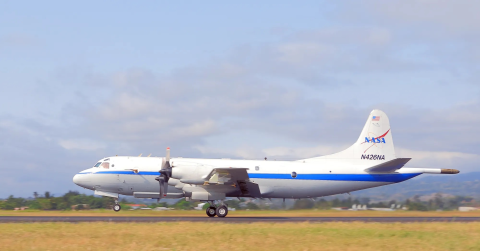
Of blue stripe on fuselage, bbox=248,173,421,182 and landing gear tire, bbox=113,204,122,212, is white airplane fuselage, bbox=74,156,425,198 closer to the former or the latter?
blue stripe on fuselage, bbox=248,173,421,182

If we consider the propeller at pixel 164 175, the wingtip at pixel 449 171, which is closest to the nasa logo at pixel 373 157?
the wingtip at pixel 449 171

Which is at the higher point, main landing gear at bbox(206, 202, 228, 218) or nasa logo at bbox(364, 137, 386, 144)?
nasa logo at bbox(364, 137, 386, 144)

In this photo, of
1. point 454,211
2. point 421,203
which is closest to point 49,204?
point 421,203

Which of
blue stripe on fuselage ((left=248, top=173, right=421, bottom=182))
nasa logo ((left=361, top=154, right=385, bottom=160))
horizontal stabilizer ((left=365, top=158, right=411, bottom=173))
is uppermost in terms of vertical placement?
nasa logo ((left=361, top=154, right=385, bottom=160))

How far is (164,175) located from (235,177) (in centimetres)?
378

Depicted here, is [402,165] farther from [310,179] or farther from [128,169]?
[128,169]

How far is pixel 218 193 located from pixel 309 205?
23.3 feet

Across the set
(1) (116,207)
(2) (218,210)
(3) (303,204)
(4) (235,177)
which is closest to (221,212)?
(2) (218,210)

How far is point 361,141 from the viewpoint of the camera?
93.3ft

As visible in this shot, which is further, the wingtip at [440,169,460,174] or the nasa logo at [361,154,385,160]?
the nasa logo at [361,154,385,160]

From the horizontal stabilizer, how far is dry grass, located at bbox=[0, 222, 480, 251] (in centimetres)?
807

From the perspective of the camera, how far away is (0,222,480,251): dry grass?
13.6 m

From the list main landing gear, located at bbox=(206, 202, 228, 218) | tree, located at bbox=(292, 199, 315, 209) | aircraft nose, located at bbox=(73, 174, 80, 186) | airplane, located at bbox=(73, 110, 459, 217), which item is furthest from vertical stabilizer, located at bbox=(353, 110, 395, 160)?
aircraft nose, located at bbox=(73, 174, 80, 186)

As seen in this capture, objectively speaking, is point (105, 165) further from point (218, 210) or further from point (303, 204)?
point (303, 204)
